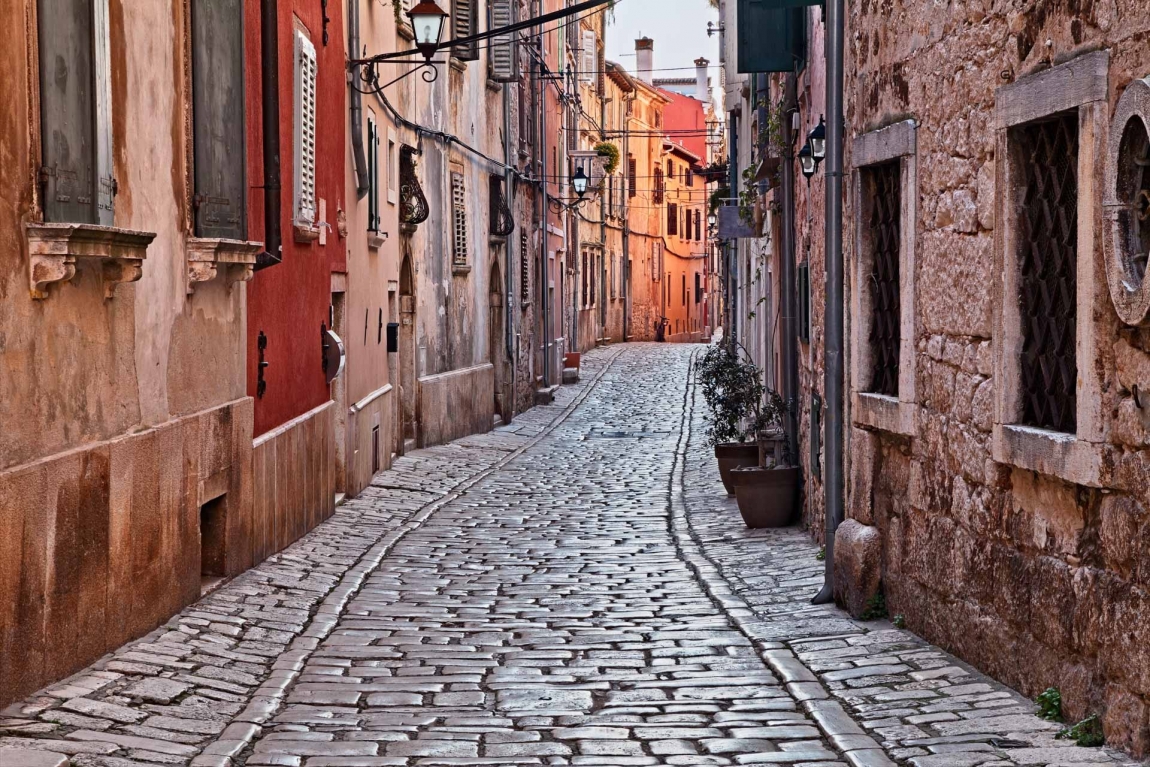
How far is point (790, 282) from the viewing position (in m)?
15.2

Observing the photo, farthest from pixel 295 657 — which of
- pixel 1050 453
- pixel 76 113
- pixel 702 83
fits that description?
pixel 702 83

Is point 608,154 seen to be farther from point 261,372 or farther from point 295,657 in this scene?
point 295,657

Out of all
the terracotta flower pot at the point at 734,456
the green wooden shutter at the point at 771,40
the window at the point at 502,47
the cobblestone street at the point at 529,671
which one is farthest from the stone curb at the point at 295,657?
the window at the point at 502,47

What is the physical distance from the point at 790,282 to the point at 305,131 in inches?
185

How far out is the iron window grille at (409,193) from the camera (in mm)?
20656

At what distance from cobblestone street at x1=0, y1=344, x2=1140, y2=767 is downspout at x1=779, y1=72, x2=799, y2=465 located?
115 cm

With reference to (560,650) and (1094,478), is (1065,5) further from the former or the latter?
(560,650)

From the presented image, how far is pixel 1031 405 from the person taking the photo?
23.4 feet

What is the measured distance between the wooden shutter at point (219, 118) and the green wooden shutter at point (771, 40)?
5.41 metres

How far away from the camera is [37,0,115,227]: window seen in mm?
6988

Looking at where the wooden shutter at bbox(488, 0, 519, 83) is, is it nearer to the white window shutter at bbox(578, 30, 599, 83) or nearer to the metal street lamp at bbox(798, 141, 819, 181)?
the metal street lamp at bbox(798, 141, 819, 181)

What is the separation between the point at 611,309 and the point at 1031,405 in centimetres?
5260

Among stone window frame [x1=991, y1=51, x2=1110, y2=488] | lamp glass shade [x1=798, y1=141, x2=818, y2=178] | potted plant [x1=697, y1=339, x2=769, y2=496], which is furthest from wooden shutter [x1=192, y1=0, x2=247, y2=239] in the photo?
potted plant [x1=697, y1=339, x2=769, y2=496]

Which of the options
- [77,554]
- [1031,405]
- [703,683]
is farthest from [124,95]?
[1031,405]
